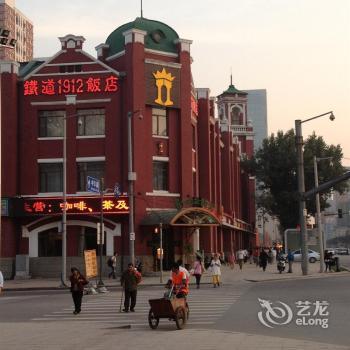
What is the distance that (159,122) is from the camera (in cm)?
4453

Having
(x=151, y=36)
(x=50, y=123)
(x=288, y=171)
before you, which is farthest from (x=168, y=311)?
(x=288, y=171)

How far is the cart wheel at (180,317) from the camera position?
15.5 metres

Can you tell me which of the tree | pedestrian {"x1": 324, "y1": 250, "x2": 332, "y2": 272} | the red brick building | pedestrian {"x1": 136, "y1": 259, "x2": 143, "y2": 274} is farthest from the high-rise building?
pedestrian {"x1": 136, "y1": 259, "x2": 143, "y2": 274}

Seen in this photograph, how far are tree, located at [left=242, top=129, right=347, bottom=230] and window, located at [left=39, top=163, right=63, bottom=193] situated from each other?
32.6 metres

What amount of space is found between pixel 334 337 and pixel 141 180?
97.0 feet

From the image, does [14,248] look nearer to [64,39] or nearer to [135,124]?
[135,124]

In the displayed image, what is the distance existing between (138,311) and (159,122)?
83.3 ft

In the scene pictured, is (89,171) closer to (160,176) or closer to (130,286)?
(160,176)

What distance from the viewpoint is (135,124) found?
42688mm

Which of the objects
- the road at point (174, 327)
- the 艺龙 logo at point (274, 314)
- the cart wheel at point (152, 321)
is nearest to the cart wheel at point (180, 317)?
the road at point (174, 327)

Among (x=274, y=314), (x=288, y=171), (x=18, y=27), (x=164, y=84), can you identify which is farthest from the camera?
(x=18, y=27)

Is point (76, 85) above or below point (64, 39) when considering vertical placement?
below

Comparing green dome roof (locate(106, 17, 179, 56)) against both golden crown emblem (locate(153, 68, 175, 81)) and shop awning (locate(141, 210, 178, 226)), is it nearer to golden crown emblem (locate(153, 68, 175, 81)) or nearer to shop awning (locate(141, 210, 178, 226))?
golden crown emblem (locate(153, 68, 175, 81))

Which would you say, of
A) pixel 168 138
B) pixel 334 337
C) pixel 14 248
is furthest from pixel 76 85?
pixel 334 337
